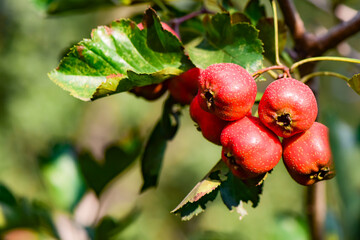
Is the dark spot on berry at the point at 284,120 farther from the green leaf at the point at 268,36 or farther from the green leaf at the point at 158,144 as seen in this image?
the green leaf at the point at 158,144

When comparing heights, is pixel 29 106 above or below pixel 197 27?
below

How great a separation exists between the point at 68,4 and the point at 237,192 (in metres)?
0.68

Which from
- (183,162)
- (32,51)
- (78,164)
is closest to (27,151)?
(32,51)

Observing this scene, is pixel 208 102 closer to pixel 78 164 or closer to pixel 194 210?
pixel 194 210

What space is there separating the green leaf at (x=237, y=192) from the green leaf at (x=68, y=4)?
58 centimetres

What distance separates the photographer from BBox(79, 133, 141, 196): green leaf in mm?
1220

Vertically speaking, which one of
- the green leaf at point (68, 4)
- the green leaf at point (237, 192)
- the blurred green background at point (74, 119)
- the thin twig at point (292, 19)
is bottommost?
the blurred green background at point (74, 119)

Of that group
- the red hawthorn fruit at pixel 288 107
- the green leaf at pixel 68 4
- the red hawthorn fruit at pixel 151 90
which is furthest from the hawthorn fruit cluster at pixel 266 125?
the green leaf at pixel 68 4

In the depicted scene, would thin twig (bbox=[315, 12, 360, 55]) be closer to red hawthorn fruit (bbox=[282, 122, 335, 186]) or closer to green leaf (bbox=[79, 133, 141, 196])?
red hawthorn fruit (bbox=[282, 122, 335, 186])

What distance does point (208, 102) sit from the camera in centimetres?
65

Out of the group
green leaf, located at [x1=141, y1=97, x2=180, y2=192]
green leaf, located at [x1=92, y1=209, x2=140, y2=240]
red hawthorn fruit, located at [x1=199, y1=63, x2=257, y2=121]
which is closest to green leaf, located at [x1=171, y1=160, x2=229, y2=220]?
red hawthorn fruit, located at [x1=199, y1=63, x2=257, y2=121]

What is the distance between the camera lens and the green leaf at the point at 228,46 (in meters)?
0.73

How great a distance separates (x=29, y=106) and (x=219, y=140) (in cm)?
586

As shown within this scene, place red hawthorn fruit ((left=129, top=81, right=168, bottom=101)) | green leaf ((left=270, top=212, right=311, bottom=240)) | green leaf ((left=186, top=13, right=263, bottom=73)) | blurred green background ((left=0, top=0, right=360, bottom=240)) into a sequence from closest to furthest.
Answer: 1. green leaf ((left=186, top=13, right=263, bottom=73))
2. red hawthorn fruit ((left=129, top=81, right=168, bottom=101))
3. green leaf ((left=270, top=212, right=311, bottom=240))
4. blurred green background ((left=0, top=0, right=360, bottom=240))
